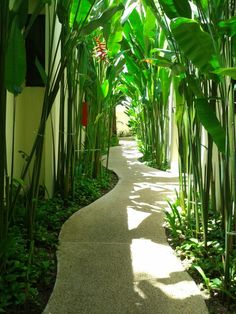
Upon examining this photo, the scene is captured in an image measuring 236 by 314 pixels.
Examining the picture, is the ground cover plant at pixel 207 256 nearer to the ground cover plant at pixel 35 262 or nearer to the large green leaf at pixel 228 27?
the ground cover plant at pixel 35 262

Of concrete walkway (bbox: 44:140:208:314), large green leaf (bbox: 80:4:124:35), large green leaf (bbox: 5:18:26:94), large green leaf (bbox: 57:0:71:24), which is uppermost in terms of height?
large green leaf (bbox: 57:0:71:24)

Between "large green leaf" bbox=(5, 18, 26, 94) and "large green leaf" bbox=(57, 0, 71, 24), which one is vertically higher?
"large green leaf" bbox=(57, 0, 71, 24)

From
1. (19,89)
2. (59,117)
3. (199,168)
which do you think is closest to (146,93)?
(59,117)

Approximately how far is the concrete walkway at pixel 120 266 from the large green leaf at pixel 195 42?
1022 millimetres

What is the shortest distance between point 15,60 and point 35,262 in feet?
3.21

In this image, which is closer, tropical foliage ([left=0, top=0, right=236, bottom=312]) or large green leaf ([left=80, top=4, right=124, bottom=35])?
tropical foliage ([left=0, top=0, right=236, bottom=312])

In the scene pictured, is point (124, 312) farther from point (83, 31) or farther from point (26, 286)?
point (83, 31)

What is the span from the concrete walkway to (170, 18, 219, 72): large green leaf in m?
1.02

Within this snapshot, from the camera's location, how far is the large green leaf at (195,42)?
1.34m

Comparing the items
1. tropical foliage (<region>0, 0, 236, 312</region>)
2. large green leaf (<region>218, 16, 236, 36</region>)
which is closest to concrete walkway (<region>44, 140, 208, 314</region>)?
tropical foliage (<region>0, 0, 236, 312</region>)

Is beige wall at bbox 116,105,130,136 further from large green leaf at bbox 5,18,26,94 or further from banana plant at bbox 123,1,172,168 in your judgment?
large green leaf at bbox 5,18,26,94

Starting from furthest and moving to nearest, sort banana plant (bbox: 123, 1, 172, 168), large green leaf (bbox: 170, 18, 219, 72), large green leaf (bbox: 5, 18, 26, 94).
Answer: banana plant (bbox: 123, 1, 172, 168)
large green leaf (bbox: 5, 18, 26, 94)
large green leaf (bbox: 170, 18, 219, 72)

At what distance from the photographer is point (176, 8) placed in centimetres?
177

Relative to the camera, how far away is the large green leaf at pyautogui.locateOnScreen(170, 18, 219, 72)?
1.34 metres
